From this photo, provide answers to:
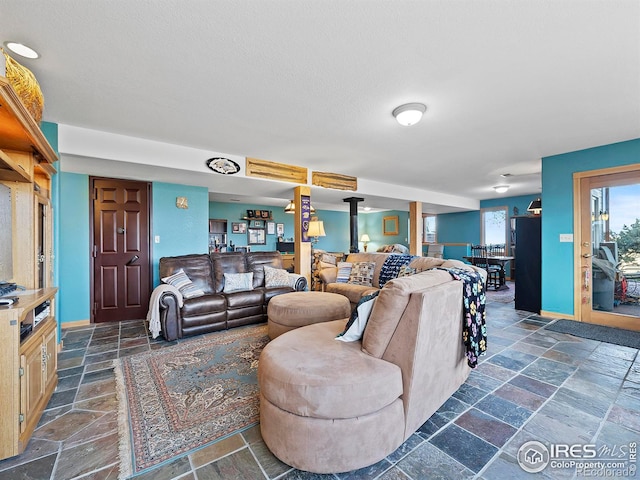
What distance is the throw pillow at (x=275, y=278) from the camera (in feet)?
14.1

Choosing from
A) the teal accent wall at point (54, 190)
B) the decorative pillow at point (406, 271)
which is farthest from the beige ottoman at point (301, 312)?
the teal accent wall at point (54, 190)

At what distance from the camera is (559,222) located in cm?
399

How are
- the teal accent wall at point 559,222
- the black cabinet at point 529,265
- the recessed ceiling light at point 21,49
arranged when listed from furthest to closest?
the black cabinet at point 529,265 < the teal accent wall at point 559,222 < the recessed ceiling light at point 21,49

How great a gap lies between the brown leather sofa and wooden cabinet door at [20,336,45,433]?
1388 millimetres

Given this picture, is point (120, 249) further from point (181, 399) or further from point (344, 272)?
point (344, 272)

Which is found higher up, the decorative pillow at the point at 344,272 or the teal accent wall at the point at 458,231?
the teal accent wall at the point at 458,231

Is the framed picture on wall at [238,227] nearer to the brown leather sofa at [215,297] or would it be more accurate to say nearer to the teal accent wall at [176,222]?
the teal accent wall at [176,222]

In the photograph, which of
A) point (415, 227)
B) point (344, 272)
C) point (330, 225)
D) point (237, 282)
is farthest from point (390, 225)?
point (237, 282)

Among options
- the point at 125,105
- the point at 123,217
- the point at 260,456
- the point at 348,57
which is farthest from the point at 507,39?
the point at 123,217

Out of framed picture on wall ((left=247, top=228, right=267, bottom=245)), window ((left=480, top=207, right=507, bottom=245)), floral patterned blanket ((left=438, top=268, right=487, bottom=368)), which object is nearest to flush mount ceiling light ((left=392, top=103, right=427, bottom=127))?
floral patterned blanket ((left=438, top=268, right=487, bottom=368))

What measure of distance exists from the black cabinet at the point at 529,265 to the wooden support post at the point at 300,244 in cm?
353

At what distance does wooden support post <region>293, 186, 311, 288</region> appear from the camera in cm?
480

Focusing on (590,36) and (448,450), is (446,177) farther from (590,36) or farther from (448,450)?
(448,450)

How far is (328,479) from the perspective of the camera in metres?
1.31
